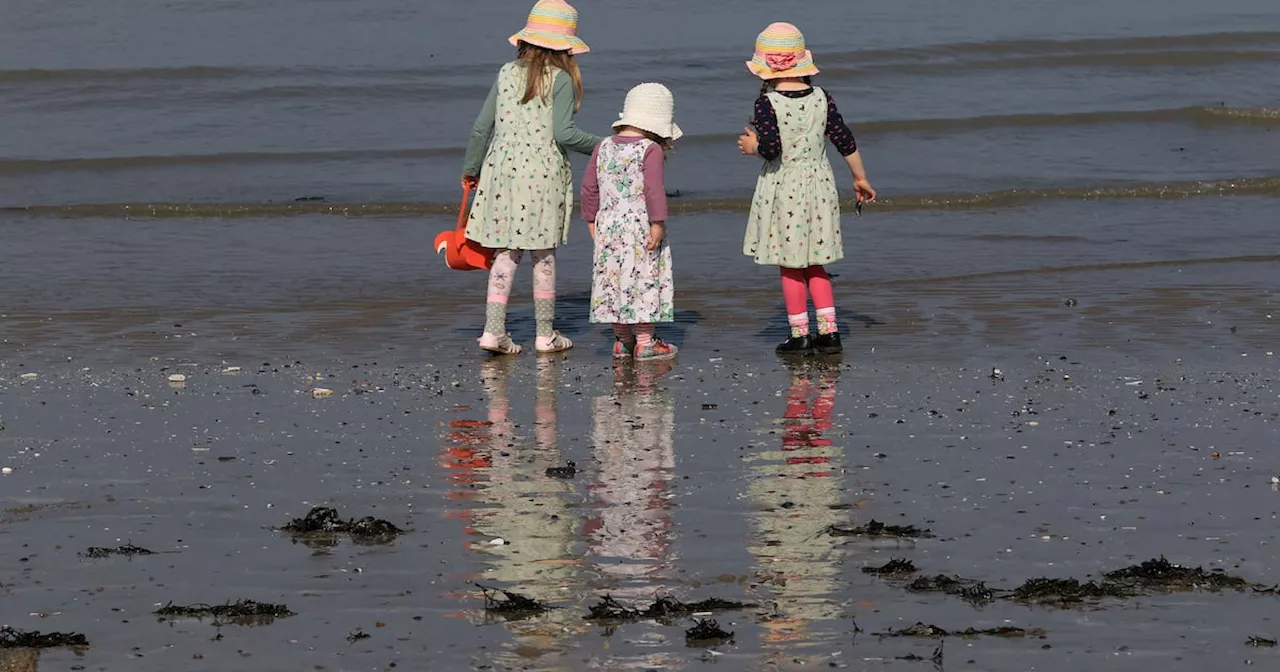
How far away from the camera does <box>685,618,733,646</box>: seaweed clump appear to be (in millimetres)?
4668

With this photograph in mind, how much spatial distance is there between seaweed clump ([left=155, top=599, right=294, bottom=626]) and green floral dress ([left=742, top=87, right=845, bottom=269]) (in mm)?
4490

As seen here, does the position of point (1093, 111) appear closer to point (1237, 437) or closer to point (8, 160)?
point (8, 160)

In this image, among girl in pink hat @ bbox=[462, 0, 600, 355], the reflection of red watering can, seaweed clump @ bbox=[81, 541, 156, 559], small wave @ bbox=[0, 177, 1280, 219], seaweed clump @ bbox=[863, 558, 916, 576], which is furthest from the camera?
small wave @ bbox=[0, 177, 1280, 219]

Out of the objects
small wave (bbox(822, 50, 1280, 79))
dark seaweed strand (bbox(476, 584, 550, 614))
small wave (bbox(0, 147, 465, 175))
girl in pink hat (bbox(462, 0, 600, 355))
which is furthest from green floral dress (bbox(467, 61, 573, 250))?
small wave (bbox(822, 50, 1280, 79))

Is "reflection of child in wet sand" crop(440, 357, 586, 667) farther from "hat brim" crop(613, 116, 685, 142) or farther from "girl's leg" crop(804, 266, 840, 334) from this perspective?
"girl's leg" crop(804, 266, 840, 334)

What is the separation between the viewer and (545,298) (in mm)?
9180

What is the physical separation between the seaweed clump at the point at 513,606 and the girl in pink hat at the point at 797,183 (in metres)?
4.23

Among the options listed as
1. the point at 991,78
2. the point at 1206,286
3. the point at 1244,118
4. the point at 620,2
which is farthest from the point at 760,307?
the point at 620,2

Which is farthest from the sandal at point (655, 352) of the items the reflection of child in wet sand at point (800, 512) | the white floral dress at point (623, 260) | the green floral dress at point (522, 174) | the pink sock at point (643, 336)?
the reflection of child in wet sand at point (800, 512)

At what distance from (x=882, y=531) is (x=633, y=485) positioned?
1.01 meters

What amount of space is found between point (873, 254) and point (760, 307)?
2312 mm

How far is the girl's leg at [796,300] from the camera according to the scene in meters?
9.07

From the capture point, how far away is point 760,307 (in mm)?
10516

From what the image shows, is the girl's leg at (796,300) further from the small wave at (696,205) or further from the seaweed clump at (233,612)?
the small wave at (696,205)
